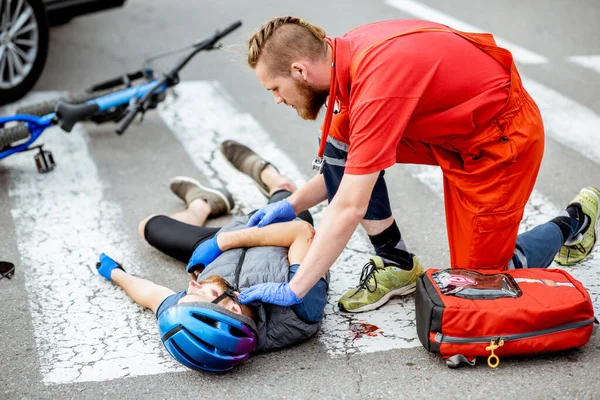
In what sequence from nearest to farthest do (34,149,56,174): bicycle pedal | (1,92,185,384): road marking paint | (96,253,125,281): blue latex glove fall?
(1,92,185,384): road marking paint < (96,253,125,281): blue latex glove < (34,149,56,174): bicycle pedal

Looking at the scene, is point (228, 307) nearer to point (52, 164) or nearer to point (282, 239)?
point (282, 239)

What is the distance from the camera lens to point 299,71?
342 centimetres

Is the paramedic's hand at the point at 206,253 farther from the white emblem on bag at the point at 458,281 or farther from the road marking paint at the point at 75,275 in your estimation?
the white emblem on bag at the point at 458,281

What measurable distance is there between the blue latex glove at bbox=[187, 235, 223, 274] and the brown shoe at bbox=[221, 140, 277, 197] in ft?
3.41

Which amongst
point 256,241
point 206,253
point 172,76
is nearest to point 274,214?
point 256,241

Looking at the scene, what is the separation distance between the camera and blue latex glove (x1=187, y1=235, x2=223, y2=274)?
420cm

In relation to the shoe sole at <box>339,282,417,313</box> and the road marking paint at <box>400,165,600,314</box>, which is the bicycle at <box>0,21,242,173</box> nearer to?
the road marking paint at <box>400,165,600,314</box>

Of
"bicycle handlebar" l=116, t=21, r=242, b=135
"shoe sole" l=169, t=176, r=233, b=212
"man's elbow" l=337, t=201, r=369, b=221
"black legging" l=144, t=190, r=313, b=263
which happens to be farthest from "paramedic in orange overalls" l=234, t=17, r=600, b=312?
"bicycle handlebar" l=116, t=21, r=242, b=135

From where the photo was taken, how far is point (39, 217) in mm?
5172

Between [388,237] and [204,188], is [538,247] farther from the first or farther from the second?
[204,188]

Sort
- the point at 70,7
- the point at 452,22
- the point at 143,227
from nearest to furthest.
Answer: the point at 143,227 → the point at 70,7 → the point at 452,22

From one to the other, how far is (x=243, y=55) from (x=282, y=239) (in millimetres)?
960

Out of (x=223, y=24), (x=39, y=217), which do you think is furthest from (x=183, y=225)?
(x=223, y=24)

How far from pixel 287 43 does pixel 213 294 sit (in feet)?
3.78
